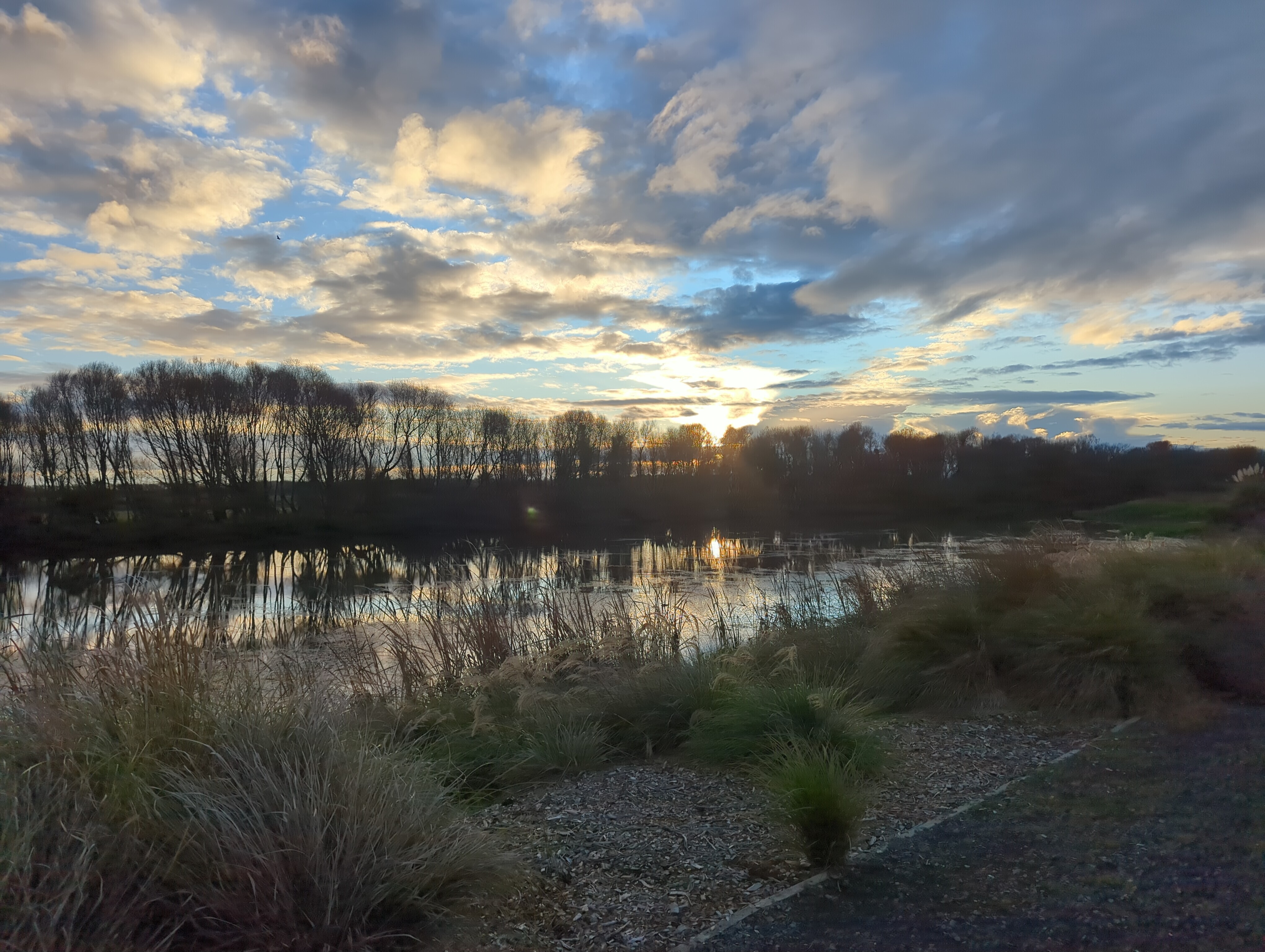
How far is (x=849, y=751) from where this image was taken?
4375 millimetres

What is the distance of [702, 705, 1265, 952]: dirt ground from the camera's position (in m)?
2.51

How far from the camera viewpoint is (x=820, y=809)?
3086 mm

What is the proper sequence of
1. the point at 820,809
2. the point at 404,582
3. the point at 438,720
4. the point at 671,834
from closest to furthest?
the point at 820,809 < the point at 671,834 < the point at 438,720 < the point at 404,582

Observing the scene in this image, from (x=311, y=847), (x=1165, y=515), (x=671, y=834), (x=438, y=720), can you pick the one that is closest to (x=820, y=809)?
(x=671, y=834)

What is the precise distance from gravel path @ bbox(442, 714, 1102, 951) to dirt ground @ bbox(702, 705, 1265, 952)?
0.29 metres

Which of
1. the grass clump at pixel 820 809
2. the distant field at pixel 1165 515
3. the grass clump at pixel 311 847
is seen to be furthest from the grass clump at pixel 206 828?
the distant field at pixel 1165 515

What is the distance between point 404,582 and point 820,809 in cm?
1977

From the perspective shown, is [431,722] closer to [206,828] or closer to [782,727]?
[782,727]

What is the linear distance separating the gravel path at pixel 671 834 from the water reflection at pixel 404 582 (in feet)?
10.0

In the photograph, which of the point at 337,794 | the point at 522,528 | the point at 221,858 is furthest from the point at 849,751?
the point at 522,528

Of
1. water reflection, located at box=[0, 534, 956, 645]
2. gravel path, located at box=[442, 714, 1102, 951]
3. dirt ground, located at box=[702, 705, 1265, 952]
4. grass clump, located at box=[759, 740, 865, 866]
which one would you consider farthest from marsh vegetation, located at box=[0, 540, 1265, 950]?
water reflection, located at box=[0, 534, 956, 645]

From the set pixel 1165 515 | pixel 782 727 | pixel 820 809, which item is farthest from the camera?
pixel 1165 515

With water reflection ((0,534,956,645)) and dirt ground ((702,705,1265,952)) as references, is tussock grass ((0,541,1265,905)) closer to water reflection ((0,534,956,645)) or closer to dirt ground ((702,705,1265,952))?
dirt ground ((702,705,1265,952))

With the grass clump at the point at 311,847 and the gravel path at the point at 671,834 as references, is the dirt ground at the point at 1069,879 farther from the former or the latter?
the grass clump at the point at 311,847
